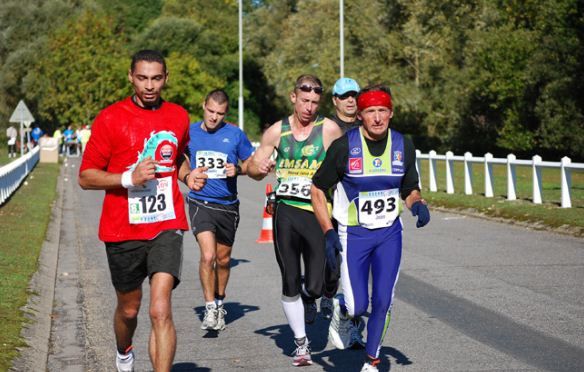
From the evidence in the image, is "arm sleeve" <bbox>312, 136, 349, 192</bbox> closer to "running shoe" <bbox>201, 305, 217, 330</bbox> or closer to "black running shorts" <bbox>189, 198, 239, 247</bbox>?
"running shoe" <bbox>201, 305, 217, 330</bbox>

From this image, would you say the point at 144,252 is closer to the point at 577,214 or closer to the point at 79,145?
the point at 577,214

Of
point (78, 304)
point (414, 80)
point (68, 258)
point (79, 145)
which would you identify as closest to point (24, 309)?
point (78, 304)

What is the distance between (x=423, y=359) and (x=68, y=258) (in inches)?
342

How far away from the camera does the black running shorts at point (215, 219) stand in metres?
10.2

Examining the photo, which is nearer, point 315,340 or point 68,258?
point 315,340

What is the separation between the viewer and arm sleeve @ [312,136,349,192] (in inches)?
290

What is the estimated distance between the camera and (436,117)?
57.6m

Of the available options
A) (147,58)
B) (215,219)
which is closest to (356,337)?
(215,219)

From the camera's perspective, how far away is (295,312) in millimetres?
8320

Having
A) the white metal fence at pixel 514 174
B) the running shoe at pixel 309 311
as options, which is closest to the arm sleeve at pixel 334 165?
the running shoe at pixel 309 311

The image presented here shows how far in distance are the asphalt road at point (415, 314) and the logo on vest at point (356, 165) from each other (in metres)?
1.47

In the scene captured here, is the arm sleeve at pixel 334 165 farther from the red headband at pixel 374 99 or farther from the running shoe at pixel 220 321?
the running shoe at pixel 220 321

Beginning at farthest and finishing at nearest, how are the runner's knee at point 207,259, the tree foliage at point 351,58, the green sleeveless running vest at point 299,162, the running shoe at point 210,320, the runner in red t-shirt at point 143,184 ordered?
the tree foliage at point 351,58 → the runner's knee at point 207,259 → the running shoe at point 210,320 → the green sleeveless running vest at point 299,162 → the runner in red t-shirt at point 143,184

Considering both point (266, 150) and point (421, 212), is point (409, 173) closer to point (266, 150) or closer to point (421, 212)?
point (421, 212)
